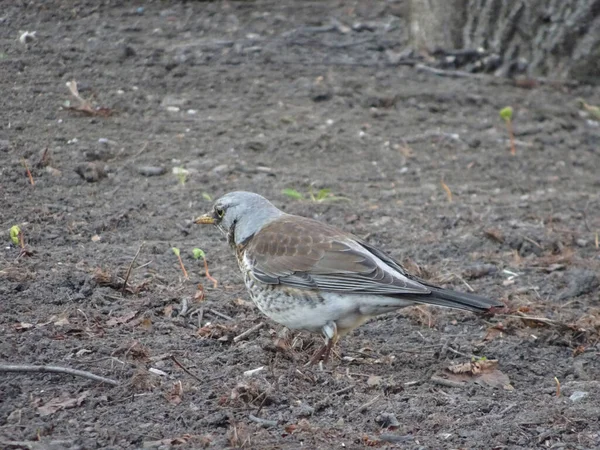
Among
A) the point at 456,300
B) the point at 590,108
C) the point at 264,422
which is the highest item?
the point at 456,300

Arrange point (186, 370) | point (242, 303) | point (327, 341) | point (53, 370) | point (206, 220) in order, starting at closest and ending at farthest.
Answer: point (53, 370), point (186, 370), point (327, 341), point (242, 303), point (206, 220)

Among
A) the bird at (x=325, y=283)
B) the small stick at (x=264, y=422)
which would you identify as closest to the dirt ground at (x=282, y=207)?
the small stick at (x=264, y=422)

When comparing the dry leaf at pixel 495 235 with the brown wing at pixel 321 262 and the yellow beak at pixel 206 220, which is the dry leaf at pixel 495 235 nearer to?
the brown wing at pixel 321 262

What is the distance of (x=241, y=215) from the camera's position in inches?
242

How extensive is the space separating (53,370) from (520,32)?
7.28 m

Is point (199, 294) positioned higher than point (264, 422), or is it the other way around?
point (264, 422)

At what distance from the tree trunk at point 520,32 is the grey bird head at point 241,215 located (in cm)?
496

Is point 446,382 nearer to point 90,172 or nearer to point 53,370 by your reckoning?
point 53,370

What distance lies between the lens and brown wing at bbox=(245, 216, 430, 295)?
5418 millimetres

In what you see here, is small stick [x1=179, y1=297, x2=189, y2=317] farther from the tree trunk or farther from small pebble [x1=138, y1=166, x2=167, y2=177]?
the tree trunk

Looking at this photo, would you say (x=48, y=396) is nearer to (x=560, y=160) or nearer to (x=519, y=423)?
(x=519, y=423)

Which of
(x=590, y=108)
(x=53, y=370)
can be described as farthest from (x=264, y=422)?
(x=590, y=108)

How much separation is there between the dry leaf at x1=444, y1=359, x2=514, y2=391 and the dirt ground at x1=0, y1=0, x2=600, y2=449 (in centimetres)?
2

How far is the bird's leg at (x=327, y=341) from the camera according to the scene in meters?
5.45
